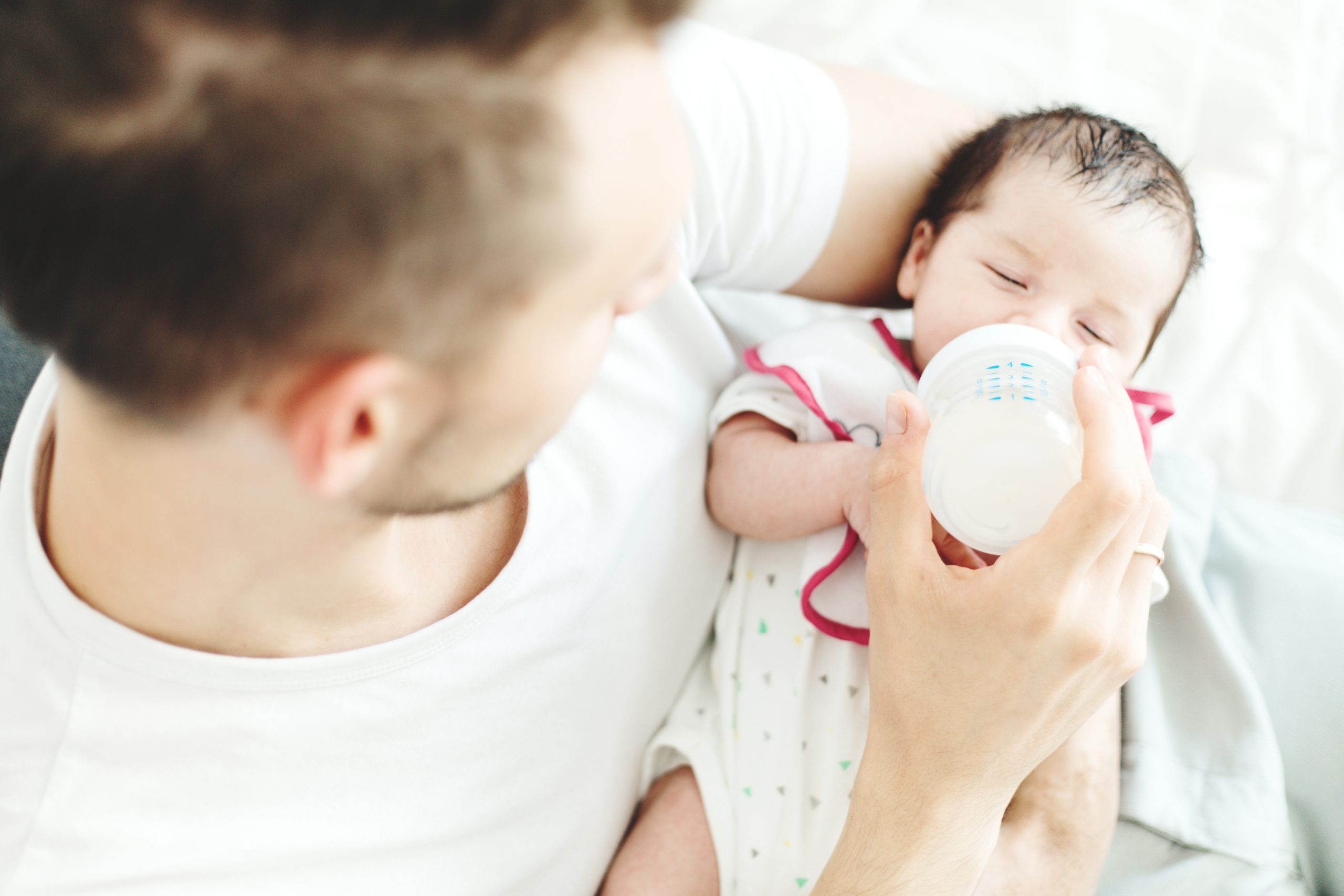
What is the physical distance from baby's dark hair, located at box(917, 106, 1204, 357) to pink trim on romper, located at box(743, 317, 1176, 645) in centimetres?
9

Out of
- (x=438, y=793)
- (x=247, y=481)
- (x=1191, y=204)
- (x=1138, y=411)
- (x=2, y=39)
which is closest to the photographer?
(x=2, y=39)

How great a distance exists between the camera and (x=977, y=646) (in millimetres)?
871

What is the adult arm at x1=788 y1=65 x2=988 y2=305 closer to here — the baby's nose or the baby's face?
the baby's face

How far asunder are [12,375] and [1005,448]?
1.14 meters

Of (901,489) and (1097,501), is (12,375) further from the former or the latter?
(1097,501)

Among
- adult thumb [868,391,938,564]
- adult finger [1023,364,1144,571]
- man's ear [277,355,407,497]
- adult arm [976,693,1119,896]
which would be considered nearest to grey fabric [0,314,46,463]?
man's ear [277,355,407,497]

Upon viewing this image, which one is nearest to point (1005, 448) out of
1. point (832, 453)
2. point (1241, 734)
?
point (832, 453)

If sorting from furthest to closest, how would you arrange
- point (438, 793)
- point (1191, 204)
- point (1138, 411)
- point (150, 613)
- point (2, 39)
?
1. point (1191, 204)
2. point (1138, 411)
3. point (438, 793)
4. point (150, 613)
5. point (2, 39)

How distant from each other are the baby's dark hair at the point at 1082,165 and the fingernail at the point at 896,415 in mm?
478

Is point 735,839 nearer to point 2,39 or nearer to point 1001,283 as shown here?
point 1001,283

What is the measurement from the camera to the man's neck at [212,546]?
0.72 meters

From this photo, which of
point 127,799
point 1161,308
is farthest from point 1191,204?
point 127,799

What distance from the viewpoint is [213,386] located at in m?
0.63

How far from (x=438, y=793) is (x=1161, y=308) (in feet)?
3.68
